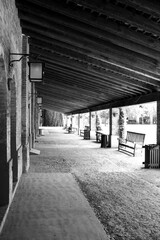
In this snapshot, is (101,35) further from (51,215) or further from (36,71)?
(51,215)

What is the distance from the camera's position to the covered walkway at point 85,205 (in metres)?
3.62

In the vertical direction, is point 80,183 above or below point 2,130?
below

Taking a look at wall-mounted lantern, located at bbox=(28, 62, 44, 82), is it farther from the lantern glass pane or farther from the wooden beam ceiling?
the wooden beam ceiling

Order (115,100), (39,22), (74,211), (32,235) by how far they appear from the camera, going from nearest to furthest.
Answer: (32,235), (74,211), (39,22), (115,100)

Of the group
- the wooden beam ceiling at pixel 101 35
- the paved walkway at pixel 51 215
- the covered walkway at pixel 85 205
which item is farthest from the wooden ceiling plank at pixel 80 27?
the paved walkway at pixel 51 215

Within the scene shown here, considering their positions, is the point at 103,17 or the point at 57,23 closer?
the point at 103,17

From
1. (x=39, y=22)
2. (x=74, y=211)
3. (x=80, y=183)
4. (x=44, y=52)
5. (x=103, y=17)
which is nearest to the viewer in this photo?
(x=74, y=211)

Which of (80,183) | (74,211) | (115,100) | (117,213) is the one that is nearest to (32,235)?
(74,211)

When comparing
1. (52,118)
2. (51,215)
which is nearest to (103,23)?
(51,215)

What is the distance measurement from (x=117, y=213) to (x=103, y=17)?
385 cm

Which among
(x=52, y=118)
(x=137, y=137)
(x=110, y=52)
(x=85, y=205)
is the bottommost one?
(x=85, y=205)

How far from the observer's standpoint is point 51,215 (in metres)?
4.20

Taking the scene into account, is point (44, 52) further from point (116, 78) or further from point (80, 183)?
point (80, 183)

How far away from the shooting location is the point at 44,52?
8.55 metres
